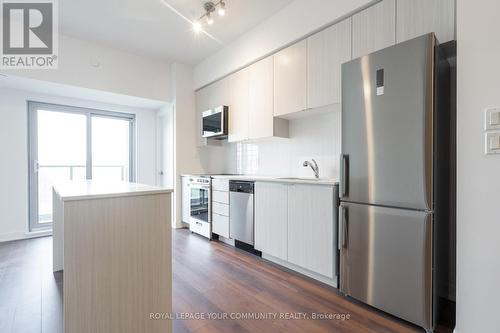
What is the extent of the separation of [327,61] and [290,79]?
18.5 inches

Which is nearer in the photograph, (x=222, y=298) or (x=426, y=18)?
(x=426, y=18)

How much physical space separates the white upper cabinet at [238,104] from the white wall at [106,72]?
4.74ft

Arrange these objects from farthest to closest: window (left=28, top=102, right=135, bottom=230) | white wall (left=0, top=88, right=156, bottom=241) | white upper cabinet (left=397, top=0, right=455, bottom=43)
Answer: window (left=28, top=102, right=135, bottom=230)
white wall (left=0, top=88, right=156, bottom=241)
white upper cabinet (left=397, top=0, right=455, bottom=43)

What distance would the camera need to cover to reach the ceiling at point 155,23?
8.65 ft

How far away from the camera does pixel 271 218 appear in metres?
2.57

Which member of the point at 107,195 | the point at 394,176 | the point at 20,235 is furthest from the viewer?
the point at 20,235

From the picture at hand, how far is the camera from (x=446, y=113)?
5.53 ft

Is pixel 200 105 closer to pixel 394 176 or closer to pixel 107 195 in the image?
pixel 107 195

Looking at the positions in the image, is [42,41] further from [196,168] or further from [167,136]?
[196,168]

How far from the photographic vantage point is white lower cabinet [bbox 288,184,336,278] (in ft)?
6.65

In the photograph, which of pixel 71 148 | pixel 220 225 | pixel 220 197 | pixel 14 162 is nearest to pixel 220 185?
pixel 220 197

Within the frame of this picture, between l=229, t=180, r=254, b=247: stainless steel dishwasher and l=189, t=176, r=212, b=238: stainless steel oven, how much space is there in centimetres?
50
